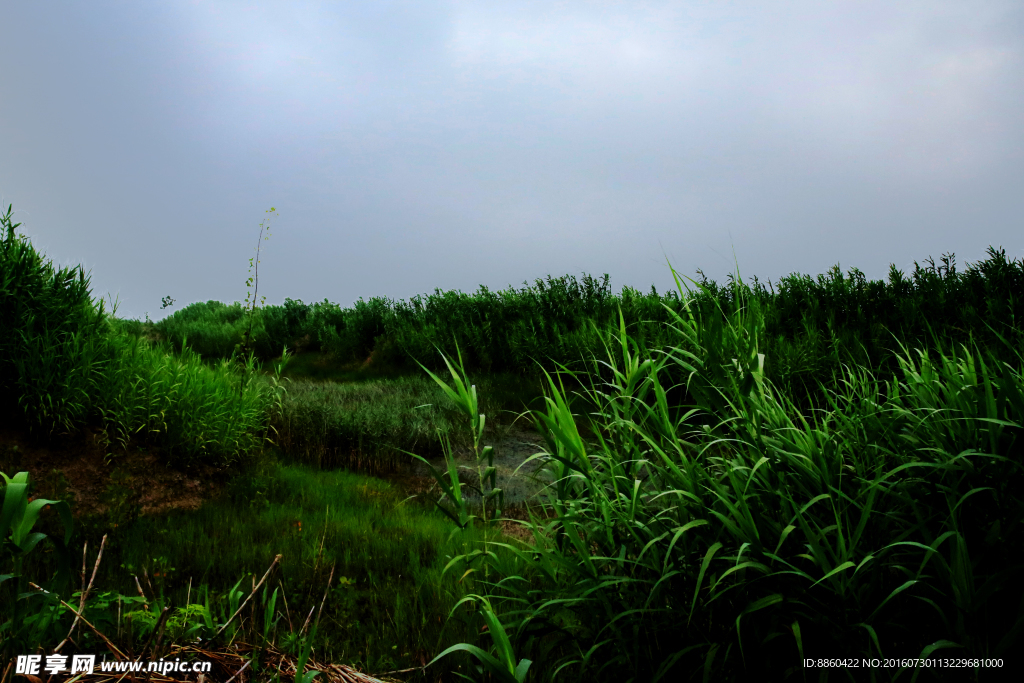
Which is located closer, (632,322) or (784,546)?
(784,546)

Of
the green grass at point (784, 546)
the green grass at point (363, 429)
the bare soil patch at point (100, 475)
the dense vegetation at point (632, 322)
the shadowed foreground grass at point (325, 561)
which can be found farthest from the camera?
the dense vegetation at point (632, 322)

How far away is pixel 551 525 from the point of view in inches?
102

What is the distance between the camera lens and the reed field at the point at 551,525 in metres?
2.00

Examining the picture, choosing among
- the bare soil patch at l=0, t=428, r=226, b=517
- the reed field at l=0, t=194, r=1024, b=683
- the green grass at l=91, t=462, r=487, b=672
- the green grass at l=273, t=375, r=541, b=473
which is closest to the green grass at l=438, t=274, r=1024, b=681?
the reed field at l=0, t=194, r=1024, b=683

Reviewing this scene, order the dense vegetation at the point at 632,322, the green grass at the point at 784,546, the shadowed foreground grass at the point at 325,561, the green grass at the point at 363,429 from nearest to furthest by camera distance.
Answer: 1. the green grass at the point at 784,546
2. the shadowed foreground grass at the point at 325,561
3. the green grass at the point at 363,429
4. the dense vegetation at the point at 632,322

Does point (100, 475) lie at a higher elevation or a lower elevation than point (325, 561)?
higher

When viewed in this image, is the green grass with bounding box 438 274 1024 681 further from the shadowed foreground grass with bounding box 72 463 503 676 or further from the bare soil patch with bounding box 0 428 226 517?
the bare soil patch with bounding box 0 428 226 517

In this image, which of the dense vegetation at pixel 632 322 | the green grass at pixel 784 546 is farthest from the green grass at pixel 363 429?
the green grass at pixel 784 546

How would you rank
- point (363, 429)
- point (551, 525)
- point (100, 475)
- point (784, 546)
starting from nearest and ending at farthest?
point (784, 546) < point (551, 525) < point (100, 475) < point (363, 429)

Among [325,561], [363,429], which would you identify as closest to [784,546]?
[325,561]

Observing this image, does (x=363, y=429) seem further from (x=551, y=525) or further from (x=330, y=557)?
(x=551, y=525)

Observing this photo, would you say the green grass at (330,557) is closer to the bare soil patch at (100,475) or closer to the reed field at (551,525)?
the reed field at (551,525)

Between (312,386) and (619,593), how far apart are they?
25.2 feet

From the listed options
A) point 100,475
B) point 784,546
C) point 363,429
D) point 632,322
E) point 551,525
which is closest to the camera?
point 784,546
